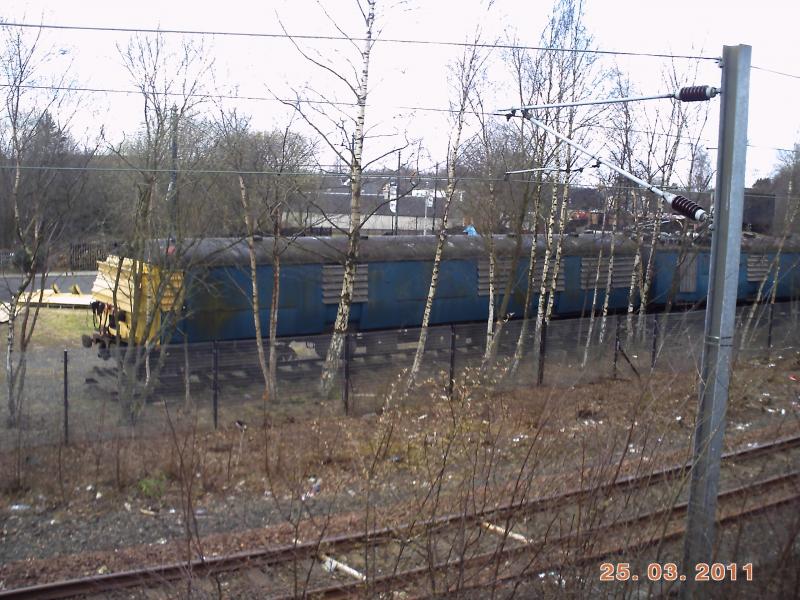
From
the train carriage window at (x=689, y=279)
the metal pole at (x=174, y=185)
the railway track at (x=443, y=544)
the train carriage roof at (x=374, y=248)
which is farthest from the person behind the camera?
the train carriage window at (x=689, y=279)

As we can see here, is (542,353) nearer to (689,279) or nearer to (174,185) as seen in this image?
(174,185)

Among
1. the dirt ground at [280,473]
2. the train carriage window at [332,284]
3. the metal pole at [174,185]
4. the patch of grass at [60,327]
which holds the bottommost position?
the patch of grass at [60,327]

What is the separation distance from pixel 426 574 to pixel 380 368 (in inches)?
391

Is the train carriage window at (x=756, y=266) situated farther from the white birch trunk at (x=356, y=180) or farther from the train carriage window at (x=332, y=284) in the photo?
the white birch trunk at (x=356, y=180)

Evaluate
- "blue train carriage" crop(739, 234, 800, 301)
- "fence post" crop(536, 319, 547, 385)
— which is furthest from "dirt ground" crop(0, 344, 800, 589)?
"blue train carriage" crop(739, 234, 800, 301)

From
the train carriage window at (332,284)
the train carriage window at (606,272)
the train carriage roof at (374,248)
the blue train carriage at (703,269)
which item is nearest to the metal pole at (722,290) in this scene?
the train carriage roof at (374,248)

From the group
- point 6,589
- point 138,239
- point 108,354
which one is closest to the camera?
point 6,589

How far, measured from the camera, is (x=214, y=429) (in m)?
13.0

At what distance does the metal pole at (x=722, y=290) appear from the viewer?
19.4ft

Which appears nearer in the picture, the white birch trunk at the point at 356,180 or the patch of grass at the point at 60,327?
the white birch trunk at the point at 356,180

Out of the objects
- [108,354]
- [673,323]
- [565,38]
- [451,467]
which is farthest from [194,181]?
[673,323]

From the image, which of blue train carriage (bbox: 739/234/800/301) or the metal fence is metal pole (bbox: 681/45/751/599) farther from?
blue train carriage (bbox: 739/234/800/301)

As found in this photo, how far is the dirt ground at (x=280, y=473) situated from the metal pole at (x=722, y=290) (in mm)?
313

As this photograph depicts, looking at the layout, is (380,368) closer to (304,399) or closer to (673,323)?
(304,399)
